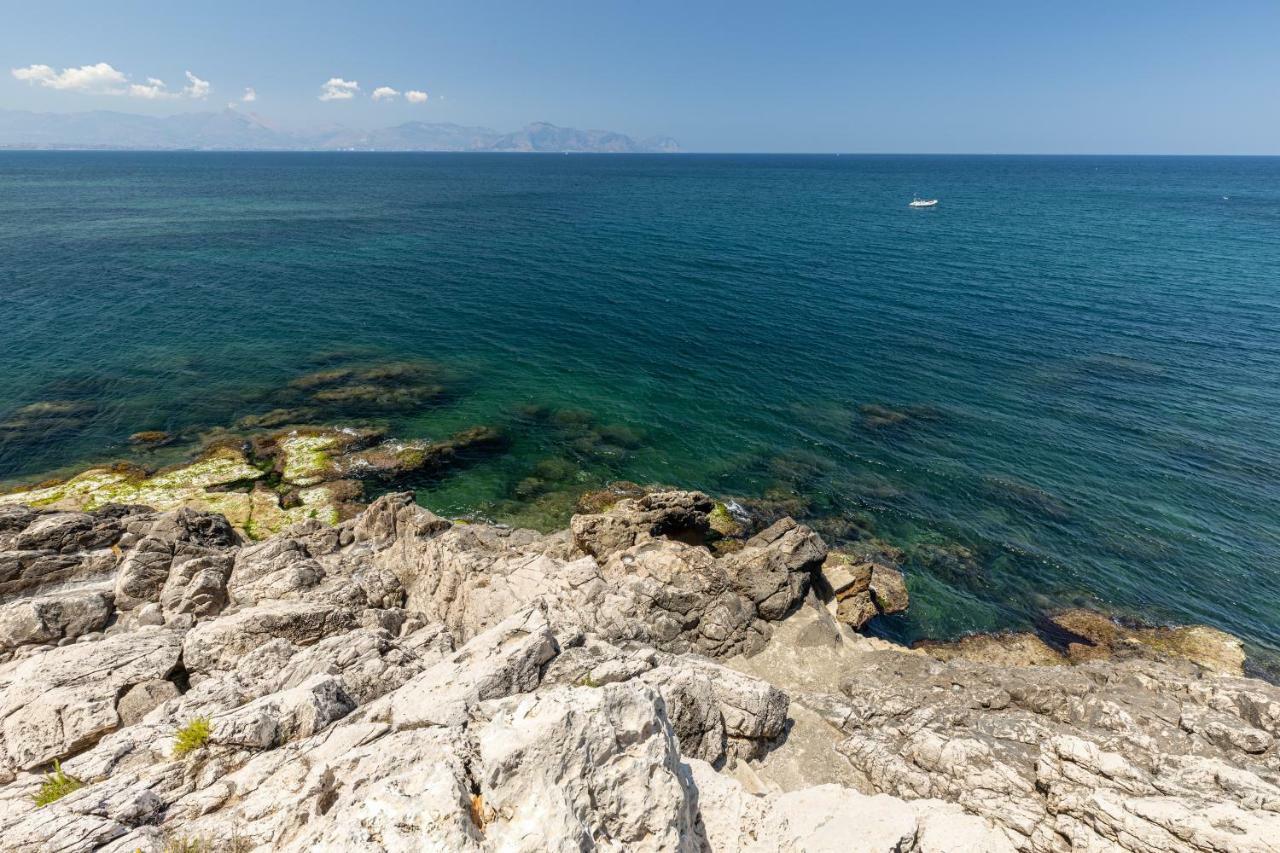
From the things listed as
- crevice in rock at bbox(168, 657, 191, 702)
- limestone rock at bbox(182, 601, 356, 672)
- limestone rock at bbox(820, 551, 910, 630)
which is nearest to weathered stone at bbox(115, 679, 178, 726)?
crevice in rock at bbox(168, 657, 191, 702)

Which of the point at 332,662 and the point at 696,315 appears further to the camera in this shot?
the point at 696,315

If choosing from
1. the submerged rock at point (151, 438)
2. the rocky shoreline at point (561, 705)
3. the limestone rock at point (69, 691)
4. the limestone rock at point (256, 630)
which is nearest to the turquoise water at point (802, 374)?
the submerged rock at point (151, 438)

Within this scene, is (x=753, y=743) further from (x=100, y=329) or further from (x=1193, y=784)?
(x=100, y=329)

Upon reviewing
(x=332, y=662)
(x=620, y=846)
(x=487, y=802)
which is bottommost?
(x=332, y=662)

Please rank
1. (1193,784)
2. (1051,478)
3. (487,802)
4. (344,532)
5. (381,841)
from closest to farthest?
(381,841), (487,802), (1193,784), (344,532), (1051,478)

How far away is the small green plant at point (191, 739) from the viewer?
44.7 feet

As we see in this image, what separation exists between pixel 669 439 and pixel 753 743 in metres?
32.2

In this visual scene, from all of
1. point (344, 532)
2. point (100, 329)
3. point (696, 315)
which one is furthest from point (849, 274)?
point (100, 329)

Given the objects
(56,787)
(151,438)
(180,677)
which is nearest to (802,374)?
(180,677)

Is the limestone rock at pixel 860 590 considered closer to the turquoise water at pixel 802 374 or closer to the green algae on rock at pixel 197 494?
the turquoise water at pixel 802 374

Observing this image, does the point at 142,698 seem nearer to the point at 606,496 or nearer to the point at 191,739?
the point at 191,739

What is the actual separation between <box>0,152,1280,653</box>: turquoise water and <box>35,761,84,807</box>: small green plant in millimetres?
27312

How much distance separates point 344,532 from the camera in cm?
3272

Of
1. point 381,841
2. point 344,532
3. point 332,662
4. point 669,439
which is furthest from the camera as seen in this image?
point 669,439
